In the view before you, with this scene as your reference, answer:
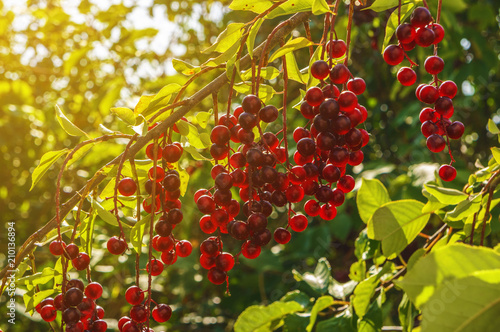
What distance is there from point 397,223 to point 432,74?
31 centimetres

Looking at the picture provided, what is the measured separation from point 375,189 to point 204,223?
0.49 metres

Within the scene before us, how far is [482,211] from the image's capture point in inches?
37.7

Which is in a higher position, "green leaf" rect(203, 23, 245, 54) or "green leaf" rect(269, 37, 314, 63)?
"green leaf" rect(203, 23, 245, 54)

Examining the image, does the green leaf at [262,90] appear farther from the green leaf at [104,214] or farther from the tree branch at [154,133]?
the green leaf at [104,214]

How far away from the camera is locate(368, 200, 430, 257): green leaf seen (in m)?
0.94

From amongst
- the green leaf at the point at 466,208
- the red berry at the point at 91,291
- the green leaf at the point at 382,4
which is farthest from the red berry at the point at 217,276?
the green leaf at the point at 382,4

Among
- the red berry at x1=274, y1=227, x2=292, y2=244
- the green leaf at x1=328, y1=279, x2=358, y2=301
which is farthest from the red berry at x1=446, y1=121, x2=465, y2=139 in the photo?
the green leaf at x1=328, y1=279, x2=358, y2=301

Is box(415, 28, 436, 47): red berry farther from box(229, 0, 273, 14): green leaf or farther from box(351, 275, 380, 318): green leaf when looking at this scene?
box(351, 275, 380, 318): green leaf

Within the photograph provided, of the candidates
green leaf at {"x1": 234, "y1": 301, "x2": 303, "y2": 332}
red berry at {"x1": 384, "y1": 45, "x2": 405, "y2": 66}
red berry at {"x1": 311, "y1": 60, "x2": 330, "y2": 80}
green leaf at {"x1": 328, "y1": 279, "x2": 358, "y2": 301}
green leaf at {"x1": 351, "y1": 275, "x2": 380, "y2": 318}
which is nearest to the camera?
red berry at {"x1": 311, "y1": 60, "x2": 330, "y2": 80}

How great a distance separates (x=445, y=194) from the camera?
876 mm

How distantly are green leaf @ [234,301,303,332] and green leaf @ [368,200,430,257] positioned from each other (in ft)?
1.42

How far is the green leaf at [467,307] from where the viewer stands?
441 mm

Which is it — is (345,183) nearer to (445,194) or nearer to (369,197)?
(445,194)

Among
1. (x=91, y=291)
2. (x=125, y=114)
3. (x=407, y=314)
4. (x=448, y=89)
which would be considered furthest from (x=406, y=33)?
(x=91, y=291)
